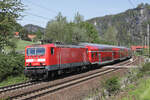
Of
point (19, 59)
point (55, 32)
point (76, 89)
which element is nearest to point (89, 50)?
point (19, 59)

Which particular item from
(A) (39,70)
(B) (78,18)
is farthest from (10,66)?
(B) (78,18)

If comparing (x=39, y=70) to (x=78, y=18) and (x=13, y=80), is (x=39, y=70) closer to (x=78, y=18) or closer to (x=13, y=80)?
(x=13, y=80)

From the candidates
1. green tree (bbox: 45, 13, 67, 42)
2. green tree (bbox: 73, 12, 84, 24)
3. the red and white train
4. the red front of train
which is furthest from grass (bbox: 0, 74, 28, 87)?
green tree (bbox: 73, 12, 84, 24)

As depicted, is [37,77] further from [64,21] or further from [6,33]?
[64,21]

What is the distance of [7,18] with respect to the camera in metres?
18.4

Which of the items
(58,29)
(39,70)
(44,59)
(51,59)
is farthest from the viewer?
(58,29)

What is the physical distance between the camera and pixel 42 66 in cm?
1641

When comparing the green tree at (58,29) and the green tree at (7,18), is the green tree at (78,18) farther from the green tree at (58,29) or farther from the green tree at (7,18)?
the green tree at (7,18)

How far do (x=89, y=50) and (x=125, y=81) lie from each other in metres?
10.3

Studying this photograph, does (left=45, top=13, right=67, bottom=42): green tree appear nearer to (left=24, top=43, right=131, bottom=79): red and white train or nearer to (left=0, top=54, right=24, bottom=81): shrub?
(left=24, top=43, right=131, bottom=79): red and white train

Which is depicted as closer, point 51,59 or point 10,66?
point 51,59

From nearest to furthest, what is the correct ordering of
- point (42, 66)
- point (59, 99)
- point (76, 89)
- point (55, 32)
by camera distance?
point (59, 99) < point (76, 89) < point (42, 66) < point (55, 32)

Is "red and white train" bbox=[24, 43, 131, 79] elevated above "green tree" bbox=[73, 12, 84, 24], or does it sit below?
below

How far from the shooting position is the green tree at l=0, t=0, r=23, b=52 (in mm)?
18547
